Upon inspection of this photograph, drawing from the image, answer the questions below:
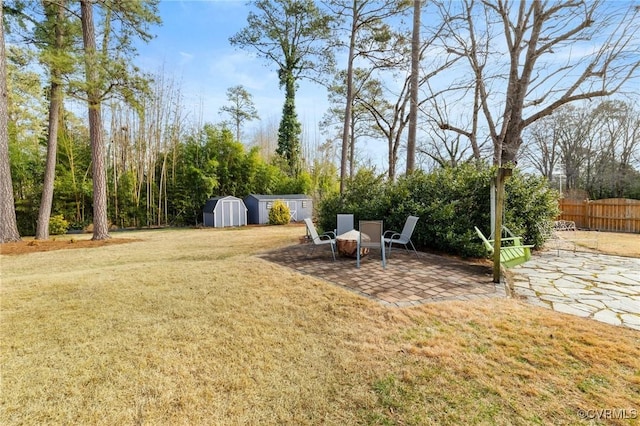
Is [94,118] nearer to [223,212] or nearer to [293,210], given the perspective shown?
[223,212]

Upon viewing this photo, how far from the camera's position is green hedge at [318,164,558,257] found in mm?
5633

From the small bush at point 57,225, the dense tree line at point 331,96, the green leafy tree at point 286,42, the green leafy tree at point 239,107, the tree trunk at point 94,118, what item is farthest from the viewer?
the green leafy tree at point 239,107

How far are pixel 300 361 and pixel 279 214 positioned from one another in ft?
41.2

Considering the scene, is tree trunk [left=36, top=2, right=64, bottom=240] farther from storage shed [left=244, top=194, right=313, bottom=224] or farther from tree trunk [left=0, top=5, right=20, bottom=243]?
storage shed [left=244, top=194, right=313, bottom=224]

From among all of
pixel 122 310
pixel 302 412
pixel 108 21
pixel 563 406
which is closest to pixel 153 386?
pixel 302 412

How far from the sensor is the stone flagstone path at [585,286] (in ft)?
9.84

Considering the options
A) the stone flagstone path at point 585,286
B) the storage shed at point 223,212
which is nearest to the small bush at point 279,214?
the storage shed at point 223,212

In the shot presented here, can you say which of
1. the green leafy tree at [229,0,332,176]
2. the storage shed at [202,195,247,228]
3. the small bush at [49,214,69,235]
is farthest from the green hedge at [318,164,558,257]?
the small bush at [49,214,69,235]

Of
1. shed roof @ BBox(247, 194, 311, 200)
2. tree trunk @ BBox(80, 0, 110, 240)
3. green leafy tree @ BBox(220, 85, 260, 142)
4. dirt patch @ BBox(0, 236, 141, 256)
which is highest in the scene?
green leafy tree @ BBox(220, 85, 260, 142)

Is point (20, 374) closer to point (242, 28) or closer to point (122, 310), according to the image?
point (122, 310)

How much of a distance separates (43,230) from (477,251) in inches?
468

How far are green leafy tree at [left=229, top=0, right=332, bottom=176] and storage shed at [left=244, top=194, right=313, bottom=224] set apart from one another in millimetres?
3088

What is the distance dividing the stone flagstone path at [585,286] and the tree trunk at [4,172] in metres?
10.4

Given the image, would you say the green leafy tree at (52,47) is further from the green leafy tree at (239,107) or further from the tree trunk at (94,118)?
the green leafy tree at (239,107)
